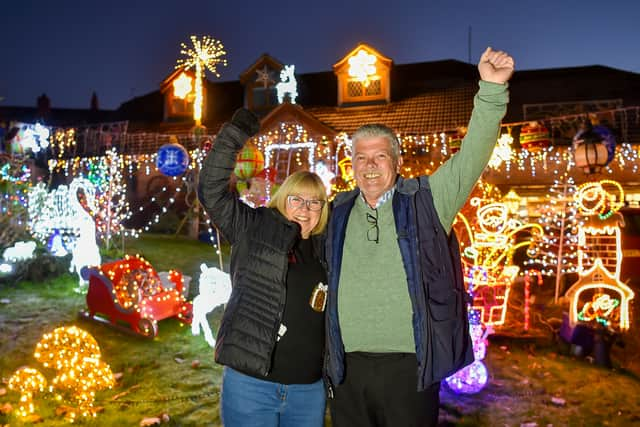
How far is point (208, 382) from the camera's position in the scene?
516 cm

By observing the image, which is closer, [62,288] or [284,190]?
[284,190]

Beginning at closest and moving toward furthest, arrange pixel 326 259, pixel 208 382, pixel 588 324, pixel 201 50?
pixel 326 259 → pixel 208 382 → pixel 588 324 → pixel 201 50

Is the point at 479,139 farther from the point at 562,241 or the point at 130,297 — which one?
the point at 562,241

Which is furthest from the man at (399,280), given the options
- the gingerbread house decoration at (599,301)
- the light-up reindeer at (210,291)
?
the gingerbread house decoration at (599,301)

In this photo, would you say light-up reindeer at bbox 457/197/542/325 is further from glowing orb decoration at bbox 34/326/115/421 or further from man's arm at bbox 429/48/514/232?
glowing orb decoration at bbox 34/326/115/421

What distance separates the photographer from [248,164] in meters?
6.94

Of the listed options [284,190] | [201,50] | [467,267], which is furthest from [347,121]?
[284,190]

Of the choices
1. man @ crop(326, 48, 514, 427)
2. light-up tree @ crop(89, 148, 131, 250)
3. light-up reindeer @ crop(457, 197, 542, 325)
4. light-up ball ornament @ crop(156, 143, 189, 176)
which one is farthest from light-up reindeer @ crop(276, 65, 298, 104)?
man @ crop(326, 48, 514, 427)

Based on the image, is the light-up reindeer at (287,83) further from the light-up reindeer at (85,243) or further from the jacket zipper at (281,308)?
the jacket zipper at (281,308)

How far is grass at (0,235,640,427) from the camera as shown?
14.5ft

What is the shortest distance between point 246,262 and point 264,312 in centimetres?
29

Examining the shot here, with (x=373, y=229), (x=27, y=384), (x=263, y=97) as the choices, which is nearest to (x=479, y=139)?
(x=373, y=229)

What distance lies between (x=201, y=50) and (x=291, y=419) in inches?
313

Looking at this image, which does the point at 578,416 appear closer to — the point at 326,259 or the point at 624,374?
the point at 624,374
